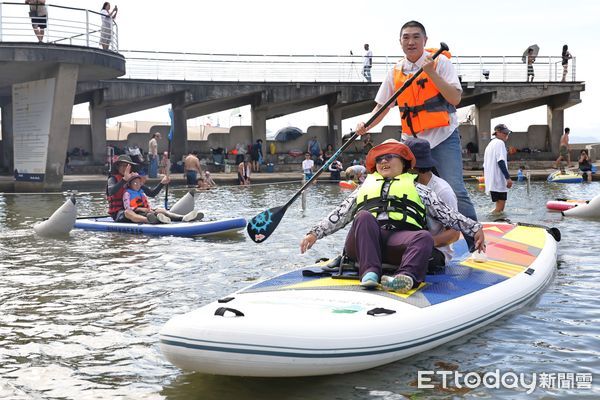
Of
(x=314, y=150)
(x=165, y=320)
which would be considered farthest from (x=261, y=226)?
(x=314, y=150)

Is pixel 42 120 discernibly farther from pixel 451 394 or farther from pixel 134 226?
pixel 451 394

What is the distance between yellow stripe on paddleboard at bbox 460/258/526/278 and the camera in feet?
20.5

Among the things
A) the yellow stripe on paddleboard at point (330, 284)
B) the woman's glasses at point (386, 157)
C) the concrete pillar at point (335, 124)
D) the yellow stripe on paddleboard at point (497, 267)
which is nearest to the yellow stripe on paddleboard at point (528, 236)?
the yellow stripe on paddleboard at point (497, 267)

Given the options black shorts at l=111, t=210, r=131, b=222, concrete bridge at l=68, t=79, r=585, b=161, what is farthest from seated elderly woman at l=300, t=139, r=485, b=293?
concrete bridge at l=68, t=79, r=585, b=161

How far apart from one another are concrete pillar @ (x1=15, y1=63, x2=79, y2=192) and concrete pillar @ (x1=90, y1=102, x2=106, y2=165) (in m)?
7.78

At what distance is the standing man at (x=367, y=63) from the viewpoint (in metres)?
33.2

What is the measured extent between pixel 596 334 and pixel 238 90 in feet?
91.6

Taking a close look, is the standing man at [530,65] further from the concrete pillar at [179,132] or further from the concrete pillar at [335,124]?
the concrete pillar at [179,132]

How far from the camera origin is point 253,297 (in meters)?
4.93

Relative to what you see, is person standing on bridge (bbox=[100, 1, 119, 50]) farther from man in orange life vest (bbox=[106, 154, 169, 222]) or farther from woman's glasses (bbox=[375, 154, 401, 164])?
woman's glasses (bbox=[375, 154, 401, 164])

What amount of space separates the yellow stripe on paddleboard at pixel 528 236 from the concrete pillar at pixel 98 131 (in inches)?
972

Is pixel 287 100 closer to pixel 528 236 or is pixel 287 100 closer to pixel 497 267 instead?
A: pixel 528 236

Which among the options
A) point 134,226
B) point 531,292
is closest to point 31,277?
point 134,226

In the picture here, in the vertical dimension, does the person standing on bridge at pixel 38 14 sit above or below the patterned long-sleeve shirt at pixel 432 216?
above
